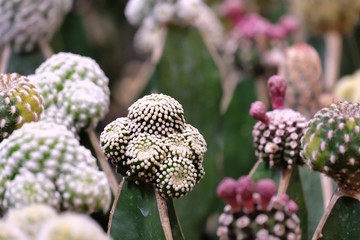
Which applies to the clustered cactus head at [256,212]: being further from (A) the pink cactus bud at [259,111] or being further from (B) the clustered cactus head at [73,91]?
(B) the clustered cactus head at [73,91]

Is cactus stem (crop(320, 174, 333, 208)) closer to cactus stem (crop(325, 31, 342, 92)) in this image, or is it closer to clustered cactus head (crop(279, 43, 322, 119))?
clustered cactus head (crop(279, 43, 322, 119))

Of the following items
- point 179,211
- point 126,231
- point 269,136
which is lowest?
point 179,211

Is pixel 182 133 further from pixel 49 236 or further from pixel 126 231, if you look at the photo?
pixel 49 236

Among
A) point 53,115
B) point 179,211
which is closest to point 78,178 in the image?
point 53,115

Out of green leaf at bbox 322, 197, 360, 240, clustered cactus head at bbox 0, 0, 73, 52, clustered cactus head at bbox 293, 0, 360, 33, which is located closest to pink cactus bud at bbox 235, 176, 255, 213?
green leaf at bbox 322, 197, 360, 240

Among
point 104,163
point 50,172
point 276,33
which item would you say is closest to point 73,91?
point 104,163

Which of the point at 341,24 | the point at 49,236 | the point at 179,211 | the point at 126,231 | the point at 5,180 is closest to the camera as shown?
the point at 49,236
